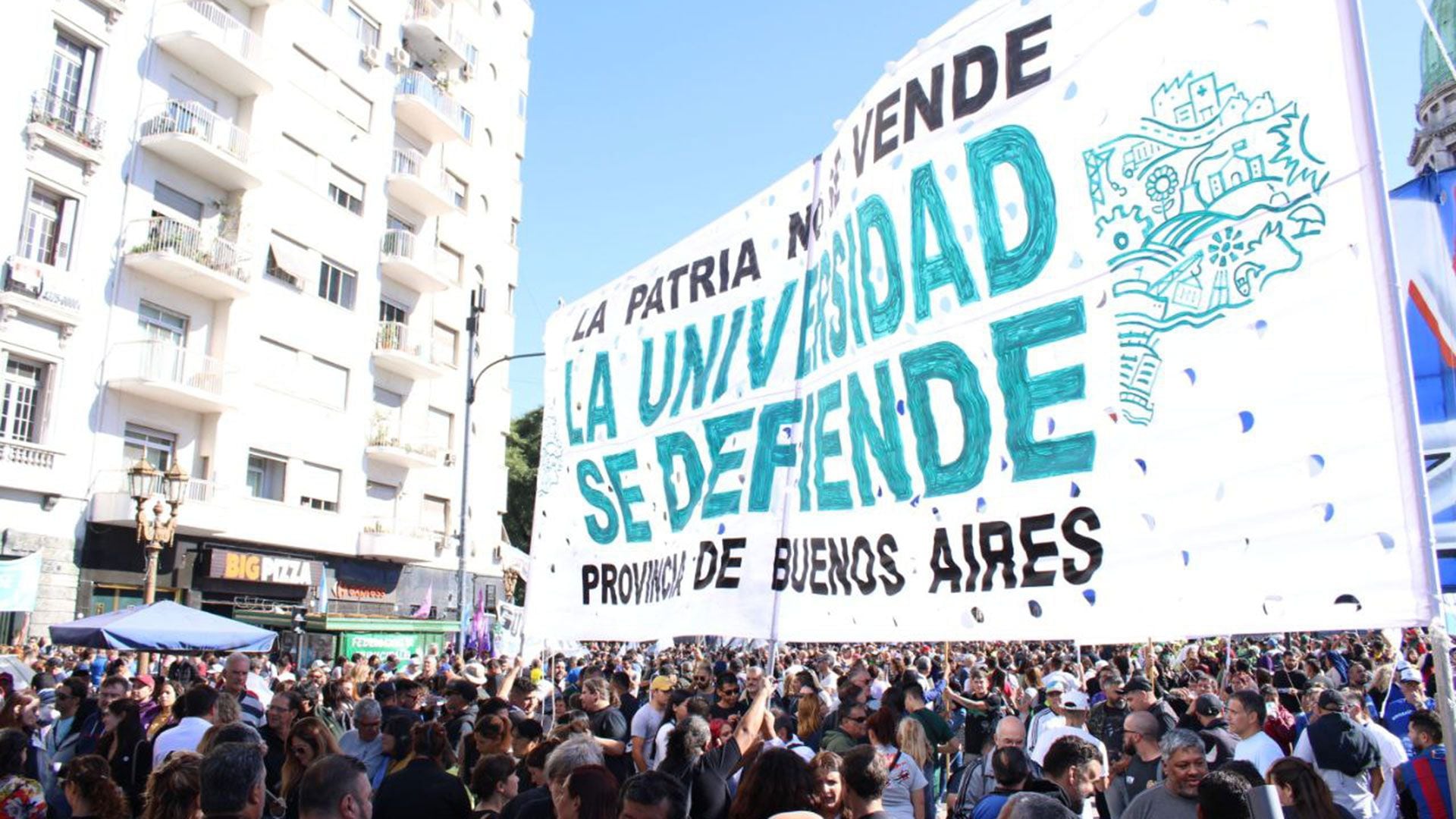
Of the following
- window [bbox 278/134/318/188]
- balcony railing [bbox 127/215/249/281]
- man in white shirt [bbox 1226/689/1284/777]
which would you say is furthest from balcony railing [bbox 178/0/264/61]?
man in white shirt [bbox 1226/689/1284/777]

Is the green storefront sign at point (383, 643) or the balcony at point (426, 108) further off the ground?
the balcony at point (426, 108)

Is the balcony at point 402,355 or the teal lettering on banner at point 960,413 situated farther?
the balcony at point 402,355

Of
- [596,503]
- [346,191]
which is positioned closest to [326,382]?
[346,191]

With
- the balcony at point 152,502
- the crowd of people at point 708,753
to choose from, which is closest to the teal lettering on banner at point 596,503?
the crowd of people at point 708,753

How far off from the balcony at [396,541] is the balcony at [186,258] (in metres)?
7.60

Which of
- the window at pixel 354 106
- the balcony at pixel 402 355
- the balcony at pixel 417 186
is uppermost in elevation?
the window at pixel 354 106

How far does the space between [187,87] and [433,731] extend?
24721mm

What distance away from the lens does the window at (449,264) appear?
33.8 meters

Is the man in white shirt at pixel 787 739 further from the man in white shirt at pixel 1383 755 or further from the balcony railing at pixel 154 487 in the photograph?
the balcony railing at pixel 154 487

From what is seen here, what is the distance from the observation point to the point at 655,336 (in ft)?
23.3

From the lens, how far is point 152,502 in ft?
72.6

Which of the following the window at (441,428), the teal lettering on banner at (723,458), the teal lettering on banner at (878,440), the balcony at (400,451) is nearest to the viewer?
the teal lettering on banner at (878,440)

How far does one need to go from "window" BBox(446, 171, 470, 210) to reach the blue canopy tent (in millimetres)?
22853

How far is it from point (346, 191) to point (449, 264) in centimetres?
477
